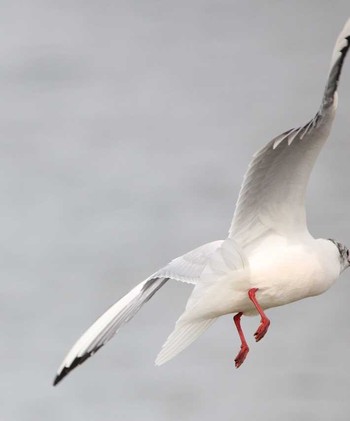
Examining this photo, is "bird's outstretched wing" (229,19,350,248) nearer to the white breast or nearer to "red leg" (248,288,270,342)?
the white breast

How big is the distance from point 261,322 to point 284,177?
46 cm

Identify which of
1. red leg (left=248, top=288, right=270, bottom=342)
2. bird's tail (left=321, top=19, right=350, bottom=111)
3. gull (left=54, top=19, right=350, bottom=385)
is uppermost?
bird's tail (left=321, top=19, right=350, bottom=111)

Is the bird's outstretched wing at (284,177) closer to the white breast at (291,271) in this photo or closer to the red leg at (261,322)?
the white breast at (291,271)

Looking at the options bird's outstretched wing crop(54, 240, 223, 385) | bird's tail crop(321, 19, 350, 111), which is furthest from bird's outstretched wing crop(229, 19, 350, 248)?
bird's outstretched wing crop(54, 240, 223, 385)

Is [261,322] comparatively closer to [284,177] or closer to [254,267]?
[254,267]

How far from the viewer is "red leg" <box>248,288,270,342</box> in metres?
4.53

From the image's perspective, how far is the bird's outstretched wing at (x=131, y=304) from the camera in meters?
4.59

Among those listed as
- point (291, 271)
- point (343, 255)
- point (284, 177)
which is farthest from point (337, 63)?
point (343, 255)

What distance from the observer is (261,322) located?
4559mm

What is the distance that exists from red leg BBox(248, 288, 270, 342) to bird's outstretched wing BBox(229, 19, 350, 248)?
0.22 m

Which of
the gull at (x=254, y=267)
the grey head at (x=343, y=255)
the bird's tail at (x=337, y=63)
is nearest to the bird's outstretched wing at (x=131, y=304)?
the gull at (x=254, y=267)

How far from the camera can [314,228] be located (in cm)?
1050

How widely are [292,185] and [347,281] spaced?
19.5ft

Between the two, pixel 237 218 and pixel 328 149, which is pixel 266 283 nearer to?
pixel 237 218
